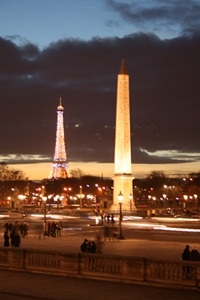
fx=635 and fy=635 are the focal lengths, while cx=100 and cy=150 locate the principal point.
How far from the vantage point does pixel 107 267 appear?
2069cm

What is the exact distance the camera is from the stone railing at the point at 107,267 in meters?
18.6

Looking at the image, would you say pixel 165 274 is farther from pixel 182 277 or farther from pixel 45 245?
pixel 45 245

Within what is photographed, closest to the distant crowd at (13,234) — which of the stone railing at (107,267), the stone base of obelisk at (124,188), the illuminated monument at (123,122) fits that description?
the stone railing at (107,267)

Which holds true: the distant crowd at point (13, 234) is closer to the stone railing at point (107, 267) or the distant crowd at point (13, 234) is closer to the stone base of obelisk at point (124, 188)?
the stone railing at point (107, 267)

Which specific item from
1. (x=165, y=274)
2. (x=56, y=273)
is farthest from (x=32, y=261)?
(x=165, y=274)

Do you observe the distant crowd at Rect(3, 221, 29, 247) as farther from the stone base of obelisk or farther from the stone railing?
the stone base of obelisk

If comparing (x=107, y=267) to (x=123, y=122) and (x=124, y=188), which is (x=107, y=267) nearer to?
(x=123, y=122)

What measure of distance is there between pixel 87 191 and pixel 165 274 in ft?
525

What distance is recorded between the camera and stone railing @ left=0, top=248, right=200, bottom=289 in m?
18.6

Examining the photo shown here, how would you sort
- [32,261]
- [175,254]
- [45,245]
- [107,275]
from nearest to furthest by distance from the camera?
[107,275]
[32,261]
[175,254]
[45,245]

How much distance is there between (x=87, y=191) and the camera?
17900 centimetres

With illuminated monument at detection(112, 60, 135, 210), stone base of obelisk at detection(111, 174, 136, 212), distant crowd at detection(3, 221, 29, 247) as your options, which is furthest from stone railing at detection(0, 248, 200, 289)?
stone base of obelisk at detection(111, 174, 136, 212)

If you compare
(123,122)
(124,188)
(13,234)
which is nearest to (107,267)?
(13,234)

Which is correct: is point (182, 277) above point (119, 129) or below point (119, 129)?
below
